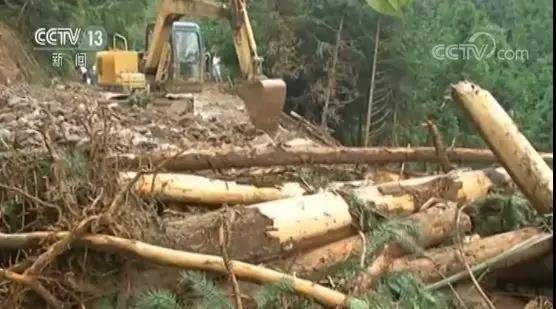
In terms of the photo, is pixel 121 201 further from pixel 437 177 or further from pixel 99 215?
pixel 437 177

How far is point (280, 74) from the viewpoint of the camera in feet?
11.2

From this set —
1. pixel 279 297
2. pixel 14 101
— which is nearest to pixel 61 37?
pixel 14 101


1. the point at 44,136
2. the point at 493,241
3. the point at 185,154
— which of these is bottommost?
the point at 493,241

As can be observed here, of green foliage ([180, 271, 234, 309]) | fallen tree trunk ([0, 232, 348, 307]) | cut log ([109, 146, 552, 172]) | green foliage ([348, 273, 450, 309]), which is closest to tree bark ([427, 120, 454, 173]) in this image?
cut log ([109, 146, 552, 172])

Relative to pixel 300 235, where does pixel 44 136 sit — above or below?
above

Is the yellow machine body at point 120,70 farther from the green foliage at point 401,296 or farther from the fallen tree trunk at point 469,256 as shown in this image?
the green foliage at point 401,296

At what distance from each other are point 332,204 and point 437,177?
484 mm

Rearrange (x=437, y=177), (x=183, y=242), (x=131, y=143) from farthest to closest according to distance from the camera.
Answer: (x=437, y=177) → (x=131, y=143) → (x=183, y=242)

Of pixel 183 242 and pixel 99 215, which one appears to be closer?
pixel 99 215

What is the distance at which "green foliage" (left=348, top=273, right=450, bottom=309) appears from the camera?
69.7 inches

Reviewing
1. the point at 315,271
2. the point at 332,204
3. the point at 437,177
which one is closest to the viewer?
the point at 315,271

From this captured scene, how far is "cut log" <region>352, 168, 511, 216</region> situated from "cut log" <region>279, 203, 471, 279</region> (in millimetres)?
45

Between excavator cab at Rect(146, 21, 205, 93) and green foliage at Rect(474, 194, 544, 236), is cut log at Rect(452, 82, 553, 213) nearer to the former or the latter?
green foliage at Rect(474, 194, 544, 236)

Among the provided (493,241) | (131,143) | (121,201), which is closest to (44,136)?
(121,201)
